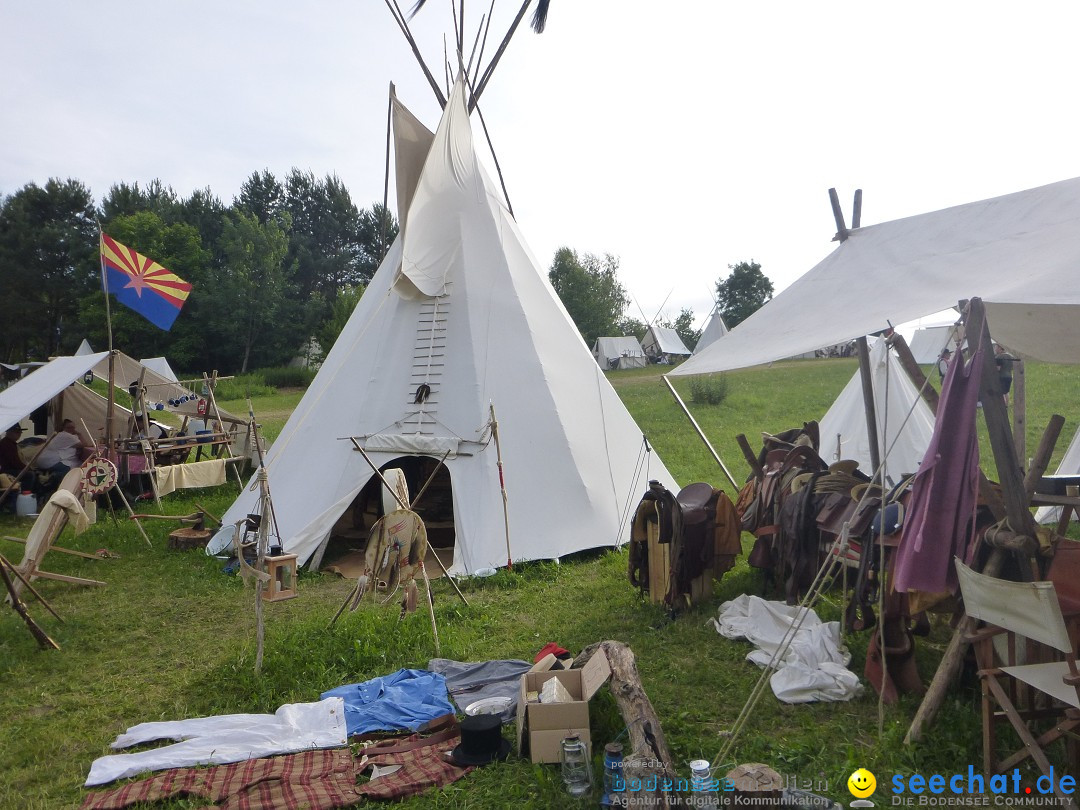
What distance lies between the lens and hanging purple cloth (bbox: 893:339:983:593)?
3293mm

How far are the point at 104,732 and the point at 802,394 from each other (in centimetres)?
1588

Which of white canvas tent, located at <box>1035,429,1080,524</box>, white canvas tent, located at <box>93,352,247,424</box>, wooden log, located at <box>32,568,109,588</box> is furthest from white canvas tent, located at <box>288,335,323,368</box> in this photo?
white canvas tent, located at <box>1035,429,1080,524</box>

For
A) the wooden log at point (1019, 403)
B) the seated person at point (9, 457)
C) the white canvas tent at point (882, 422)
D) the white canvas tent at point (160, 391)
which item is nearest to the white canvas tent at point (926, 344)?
the white canvas tent at point (882, 422)

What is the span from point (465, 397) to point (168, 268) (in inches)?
1100

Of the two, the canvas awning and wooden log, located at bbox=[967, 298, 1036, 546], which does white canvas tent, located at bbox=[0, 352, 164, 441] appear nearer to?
the canvas awning

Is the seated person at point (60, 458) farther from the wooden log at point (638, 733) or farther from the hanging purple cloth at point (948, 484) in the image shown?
the hanging purple cloth at point (948, 484)

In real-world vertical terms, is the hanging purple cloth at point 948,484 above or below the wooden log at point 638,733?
above

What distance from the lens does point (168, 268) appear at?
30.5m

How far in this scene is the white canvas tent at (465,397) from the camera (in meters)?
6.84

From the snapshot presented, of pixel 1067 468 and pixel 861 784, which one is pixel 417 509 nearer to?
pixel 861 784

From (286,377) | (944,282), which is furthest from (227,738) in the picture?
(286,377)

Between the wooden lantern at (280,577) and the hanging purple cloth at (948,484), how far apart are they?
3.46 m

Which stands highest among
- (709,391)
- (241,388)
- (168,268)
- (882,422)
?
(168,268)

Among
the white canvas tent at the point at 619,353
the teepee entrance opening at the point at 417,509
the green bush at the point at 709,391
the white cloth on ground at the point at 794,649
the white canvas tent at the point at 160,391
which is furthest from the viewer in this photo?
the white canvas tent at the point at 619,353
